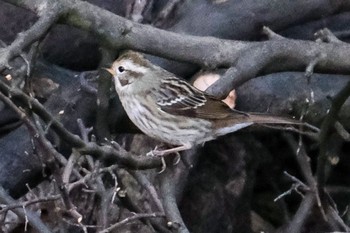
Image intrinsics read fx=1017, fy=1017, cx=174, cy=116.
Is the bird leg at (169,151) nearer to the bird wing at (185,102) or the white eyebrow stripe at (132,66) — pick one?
the bird wing at (185,102)

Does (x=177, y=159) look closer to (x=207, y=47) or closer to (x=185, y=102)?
(x=185, y=102)

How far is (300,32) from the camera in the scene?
7.04 metres

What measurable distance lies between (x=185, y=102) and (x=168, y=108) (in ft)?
0.33

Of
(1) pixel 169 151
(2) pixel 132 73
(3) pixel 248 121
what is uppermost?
(2) pixel 132 73

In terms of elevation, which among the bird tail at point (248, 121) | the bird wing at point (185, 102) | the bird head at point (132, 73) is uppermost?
the bird head at point (132, 73)

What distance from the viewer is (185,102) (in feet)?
18.3

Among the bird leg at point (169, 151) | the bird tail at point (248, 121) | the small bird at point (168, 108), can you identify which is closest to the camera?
the bird leg at point (169, 151)

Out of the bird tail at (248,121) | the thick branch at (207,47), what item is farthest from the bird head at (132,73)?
the bird tail at (248,121)

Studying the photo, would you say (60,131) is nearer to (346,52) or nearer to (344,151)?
(346,52)

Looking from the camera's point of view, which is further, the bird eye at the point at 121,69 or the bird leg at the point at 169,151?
the bird eye at the point at 121,69

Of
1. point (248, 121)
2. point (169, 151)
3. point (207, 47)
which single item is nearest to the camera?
point (169, 151)

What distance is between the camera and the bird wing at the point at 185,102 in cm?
547

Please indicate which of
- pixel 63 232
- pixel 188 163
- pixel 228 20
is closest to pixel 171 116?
pixel 188 163

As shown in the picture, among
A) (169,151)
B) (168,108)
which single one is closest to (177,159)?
(169,151)
